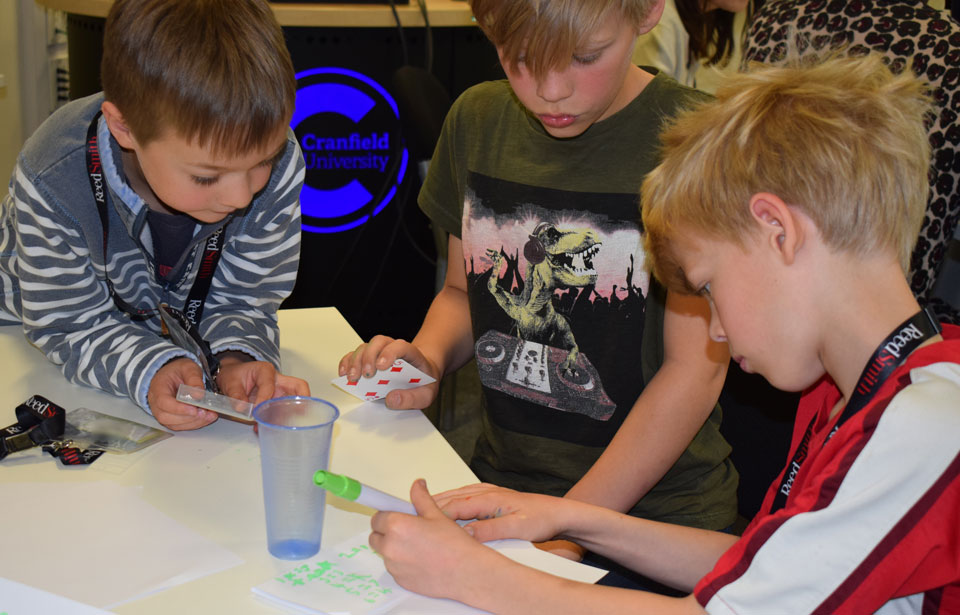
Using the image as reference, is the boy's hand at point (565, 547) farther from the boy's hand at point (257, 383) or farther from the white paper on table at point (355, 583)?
the boy's hand at point (257, 383)

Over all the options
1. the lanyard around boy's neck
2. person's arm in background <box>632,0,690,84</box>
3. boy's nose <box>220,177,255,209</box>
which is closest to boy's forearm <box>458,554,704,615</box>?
the lanyard around boy's neck

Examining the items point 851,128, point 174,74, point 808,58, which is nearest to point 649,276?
point 808,58

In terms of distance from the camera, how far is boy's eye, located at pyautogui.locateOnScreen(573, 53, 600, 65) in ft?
4.01

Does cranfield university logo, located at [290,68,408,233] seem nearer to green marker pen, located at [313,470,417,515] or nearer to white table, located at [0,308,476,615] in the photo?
white table, located at [0,308,476,615]

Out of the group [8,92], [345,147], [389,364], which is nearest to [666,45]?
[345,147]

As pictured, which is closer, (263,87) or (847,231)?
(847,231)

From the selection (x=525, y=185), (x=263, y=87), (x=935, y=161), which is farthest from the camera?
(x=935, y=161)

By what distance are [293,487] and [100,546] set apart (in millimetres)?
207

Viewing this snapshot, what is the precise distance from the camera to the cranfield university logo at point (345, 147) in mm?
2947

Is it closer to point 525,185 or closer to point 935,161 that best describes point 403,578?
point 525,185

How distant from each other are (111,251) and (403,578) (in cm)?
73

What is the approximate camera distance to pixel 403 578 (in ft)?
2.97

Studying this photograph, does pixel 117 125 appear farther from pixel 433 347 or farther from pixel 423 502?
pixel 423 502

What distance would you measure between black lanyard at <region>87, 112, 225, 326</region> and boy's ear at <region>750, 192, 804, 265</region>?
2.66 ft
